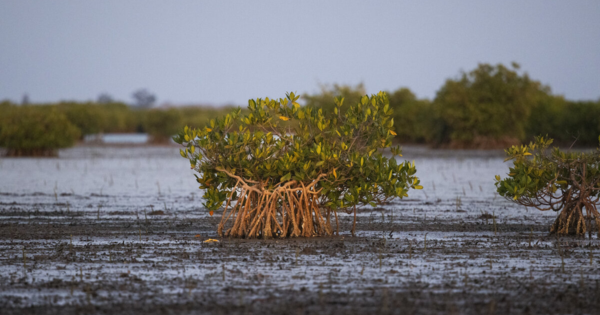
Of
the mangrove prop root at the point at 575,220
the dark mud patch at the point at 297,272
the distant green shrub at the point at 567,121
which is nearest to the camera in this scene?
the dark mud patch at the point at 297,272

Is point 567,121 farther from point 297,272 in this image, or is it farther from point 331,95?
point 297,272

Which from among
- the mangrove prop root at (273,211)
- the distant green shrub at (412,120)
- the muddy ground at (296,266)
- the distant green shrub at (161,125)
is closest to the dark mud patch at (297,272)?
the muddy ground at (296,266)

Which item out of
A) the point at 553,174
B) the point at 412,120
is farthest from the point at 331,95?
the point at 553,174

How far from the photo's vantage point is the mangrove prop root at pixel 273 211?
12891 mm

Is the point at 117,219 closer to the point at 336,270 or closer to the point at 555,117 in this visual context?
the point at 336,270

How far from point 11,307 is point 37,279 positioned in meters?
1.49

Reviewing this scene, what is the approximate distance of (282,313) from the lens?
766 centimetres

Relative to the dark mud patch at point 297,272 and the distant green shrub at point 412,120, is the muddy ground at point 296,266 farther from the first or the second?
the distant green shrub at point 412,120

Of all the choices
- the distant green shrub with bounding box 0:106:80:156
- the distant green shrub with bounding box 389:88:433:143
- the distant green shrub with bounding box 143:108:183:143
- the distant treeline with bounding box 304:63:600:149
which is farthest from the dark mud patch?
the distant green shrub with bounding box 143:108:183:143

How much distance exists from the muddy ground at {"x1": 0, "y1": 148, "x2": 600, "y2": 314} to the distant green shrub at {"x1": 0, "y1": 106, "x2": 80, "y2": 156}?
105 ft

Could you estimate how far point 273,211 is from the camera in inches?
510

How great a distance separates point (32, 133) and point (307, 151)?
3973cm

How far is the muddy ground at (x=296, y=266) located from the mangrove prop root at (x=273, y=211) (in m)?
0.35

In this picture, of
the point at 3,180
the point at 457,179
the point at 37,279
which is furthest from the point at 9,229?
the point at 457,179
